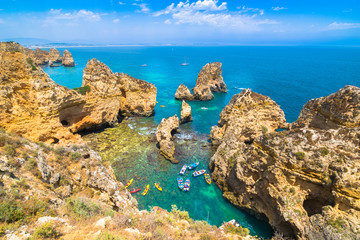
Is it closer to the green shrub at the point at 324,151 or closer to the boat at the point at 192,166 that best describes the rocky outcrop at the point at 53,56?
the boat at the point at 192,166

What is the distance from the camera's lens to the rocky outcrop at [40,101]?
22.7 metres

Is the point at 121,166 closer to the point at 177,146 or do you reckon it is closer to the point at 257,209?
the point at 177,146

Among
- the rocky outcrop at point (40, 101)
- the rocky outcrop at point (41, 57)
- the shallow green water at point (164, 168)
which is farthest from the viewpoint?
the rocky outcrop at point (41, 57)

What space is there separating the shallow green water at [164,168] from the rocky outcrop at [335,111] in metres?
13.7

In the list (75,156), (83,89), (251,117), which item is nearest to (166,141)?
(251,117)

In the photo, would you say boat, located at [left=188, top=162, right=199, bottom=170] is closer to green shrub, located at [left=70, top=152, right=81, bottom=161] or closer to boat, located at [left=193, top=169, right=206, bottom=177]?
boat, located at [left=193, top=169, right=206, bottom=177]

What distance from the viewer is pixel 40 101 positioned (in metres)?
24.4

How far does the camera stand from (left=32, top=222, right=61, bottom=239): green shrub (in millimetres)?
7438

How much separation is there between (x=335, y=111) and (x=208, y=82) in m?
49.5

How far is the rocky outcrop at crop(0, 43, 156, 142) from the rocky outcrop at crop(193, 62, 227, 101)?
113ft

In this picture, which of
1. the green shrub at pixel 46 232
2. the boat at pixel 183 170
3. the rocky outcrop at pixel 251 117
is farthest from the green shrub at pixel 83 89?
the green shrub at pixel 46 232

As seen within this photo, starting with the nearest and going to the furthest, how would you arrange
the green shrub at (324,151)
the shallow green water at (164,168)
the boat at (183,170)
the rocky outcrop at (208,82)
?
the green shrub at (324,151), the shallow green water at (164,168), the boat at (183,170), the rocky outcrop at (208,82)

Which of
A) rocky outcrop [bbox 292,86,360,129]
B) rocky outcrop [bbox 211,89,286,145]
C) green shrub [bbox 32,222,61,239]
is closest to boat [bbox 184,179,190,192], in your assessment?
rocky outcrop [bbox 211,89,286,145]

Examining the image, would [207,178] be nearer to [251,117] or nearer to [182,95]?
[251,117]
